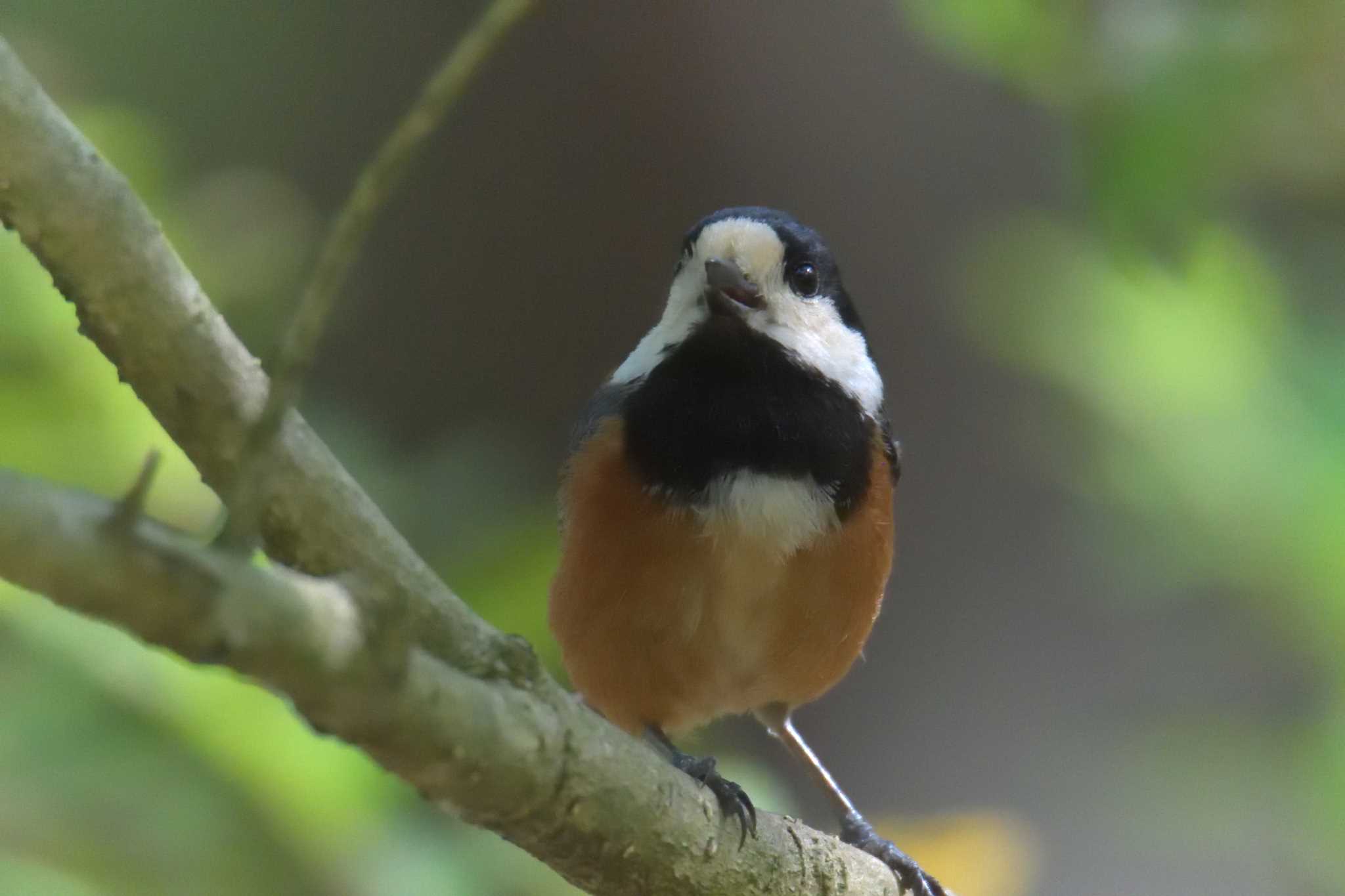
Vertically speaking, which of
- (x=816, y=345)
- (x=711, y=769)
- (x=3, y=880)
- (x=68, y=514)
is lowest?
→ (x=3, y=880)

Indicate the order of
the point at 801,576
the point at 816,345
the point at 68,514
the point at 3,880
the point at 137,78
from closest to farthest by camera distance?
the point at 68,514
the point at 3,880
the point at 801,576
the point at 816,345
the point at 137,78

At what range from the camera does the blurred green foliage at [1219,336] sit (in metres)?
1.90

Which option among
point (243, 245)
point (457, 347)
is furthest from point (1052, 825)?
point (243, 245)

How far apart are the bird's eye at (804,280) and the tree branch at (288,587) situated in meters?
1.12

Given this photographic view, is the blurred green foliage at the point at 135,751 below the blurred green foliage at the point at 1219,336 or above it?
below

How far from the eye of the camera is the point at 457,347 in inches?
180

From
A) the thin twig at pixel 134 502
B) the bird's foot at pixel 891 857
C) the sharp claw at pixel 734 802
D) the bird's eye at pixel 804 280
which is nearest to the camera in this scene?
the thin twig at pixel 134 502

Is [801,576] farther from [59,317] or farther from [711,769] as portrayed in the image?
[59,317]

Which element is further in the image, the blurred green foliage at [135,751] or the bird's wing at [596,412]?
the bird's wing at [596,412]

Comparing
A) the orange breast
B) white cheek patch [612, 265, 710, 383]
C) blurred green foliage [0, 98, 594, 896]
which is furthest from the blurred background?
white cheek patch [612, 265, 710, 383]

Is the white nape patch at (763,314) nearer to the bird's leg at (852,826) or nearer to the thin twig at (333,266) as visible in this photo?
the bird's leg at (852,826)

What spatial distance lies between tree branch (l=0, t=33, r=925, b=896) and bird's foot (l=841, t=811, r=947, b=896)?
2.88ft

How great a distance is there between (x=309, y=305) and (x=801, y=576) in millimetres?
1369

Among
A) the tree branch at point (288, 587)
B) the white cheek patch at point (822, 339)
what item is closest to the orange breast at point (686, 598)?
the white cheek patch at point (822, 339)
